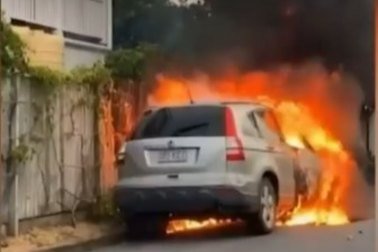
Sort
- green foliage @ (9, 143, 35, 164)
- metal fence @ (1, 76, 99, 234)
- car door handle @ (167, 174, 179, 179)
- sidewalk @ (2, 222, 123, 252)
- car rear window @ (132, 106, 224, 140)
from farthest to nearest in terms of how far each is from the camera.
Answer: car rear window @ (132, 106, 224, 140) < car door handle @ (167, 174, 179, 179) < metal fence @ (1, 76, 99, 234) < green foliage @ (9, 143, 35, 164) < sidewalk @ (2, 222, 123, 252)

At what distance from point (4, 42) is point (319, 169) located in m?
5.14

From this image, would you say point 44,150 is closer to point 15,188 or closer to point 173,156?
point 15,188

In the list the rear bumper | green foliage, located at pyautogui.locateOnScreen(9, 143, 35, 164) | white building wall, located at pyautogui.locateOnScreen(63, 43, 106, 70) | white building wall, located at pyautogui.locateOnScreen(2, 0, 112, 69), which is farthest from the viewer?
white building wall, located at pyautogui.locateOnScreen(63, 43, 106, 70)

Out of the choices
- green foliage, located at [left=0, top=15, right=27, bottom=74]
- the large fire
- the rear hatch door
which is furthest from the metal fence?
the large fire

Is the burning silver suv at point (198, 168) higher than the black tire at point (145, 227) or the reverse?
higher

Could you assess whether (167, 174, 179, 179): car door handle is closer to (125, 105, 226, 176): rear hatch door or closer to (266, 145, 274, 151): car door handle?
(125, 105, 226, 176): rear hatch door

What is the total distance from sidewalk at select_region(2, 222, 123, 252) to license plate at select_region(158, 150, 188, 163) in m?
1.16

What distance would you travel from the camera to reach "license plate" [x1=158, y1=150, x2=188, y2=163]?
1310cm

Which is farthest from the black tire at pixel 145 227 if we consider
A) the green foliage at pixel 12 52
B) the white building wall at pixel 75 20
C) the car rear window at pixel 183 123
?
the white building wall at pixel 75 20

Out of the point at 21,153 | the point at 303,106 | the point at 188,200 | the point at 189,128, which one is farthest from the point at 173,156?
the point at 303,106

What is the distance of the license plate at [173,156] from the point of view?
1310 cm

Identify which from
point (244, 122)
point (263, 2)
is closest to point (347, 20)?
point (263, 2)

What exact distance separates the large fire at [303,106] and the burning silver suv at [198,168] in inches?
46.9

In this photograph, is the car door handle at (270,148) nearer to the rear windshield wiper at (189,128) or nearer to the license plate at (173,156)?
the rear windshield wiper at (189,128)
